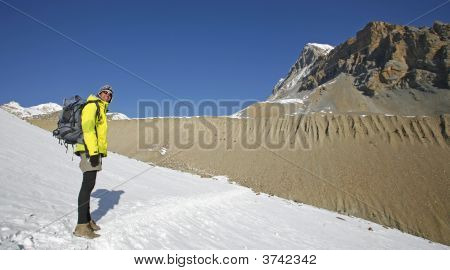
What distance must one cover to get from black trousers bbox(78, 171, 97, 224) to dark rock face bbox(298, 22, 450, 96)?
7008 centimetres

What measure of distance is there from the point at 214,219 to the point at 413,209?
21.2 meters

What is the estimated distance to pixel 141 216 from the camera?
20.0ft

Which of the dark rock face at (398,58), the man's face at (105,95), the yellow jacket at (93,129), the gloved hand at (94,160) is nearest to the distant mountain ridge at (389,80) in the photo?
the dark rock face at (398,58)

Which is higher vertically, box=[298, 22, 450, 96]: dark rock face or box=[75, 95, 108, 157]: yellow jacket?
box=[298, 22, 450, 96]: dark rock face

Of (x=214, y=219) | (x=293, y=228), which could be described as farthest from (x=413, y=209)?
(x=214, y=219)

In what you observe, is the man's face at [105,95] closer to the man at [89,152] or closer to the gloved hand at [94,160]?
the man at [89,152]

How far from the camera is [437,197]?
2425 centimetres

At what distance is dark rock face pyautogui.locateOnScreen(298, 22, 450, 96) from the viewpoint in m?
65.4

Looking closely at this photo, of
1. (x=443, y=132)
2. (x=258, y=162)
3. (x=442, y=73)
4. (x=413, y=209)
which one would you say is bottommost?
(x=413, y=209)

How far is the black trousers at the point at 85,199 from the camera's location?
4551mm

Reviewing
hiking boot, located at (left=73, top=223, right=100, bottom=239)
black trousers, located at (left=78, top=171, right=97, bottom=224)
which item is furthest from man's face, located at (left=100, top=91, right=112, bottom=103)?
hiking boot, located at (left=73, top=223, right=100, bottom=239)

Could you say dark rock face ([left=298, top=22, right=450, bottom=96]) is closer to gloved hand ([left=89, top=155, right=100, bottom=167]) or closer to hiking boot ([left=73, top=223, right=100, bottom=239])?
gloved hand ([left=89, top=155, right=100, bottom=167])

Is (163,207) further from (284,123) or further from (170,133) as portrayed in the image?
(170,133)
